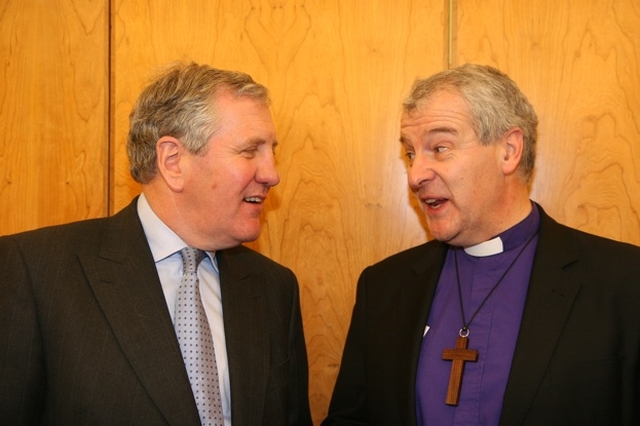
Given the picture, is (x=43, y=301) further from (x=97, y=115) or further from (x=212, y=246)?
(x=97, y=115)

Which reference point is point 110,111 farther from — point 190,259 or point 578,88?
point 578,88

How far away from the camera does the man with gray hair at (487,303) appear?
6.89 feet

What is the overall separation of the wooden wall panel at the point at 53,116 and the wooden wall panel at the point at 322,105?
0.08 m

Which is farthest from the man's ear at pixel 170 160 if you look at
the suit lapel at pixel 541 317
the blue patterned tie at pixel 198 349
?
the suit lapel at pixel 541 317

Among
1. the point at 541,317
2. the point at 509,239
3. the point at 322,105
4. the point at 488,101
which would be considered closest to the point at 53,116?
the point at 322,105

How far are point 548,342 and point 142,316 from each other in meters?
1.12

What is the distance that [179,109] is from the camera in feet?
7.19

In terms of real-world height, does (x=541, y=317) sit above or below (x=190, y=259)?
below

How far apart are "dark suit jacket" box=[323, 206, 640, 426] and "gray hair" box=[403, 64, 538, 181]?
0.30 meters

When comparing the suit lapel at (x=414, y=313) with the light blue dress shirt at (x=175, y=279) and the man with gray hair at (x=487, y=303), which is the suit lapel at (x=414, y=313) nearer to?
the man with gray hair at (x=487, y=303)

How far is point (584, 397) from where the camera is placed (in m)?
2.09

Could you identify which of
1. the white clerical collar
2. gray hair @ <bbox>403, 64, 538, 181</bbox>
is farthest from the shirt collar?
gray hair @ <bbox>403, 64, 538, 181</bbox>

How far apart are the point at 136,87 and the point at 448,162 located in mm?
1259

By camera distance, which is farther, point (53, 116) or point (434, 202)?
point (53, 116)
